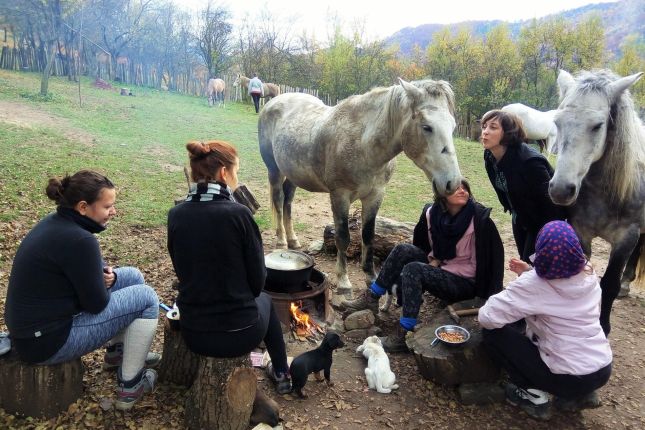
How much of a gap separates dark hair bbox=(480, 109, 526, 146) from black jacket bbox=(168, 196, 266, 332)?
2.18 metres

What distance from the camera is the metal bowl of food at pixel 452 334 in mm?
2930

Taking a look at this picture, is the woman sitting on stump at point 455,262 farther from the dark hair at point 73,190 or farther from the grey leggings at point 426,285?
the dark hair at point 73,190

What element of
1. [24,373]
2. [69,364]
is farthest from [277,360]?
[24,373]

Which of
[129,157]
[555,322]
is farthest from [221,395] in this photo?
[129,157]

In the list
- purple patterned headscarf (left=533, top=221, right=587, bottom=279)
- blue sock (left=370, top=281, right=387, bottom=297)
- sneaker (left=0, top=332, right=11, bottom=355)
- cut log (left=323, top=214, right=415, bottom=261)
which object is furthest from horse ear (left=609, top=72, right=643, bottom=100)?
sneaker (left=0, top=332, right=11, bottom=355)

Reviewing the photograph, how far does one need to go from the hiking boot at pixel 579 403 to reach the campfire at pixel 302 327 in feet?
6.34

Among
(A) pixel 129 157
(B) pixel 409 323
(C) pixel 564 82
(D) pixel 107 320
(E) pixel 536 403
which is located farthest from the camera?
(A) pixel 129 157

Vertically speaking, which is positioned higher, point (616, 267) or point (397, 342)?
point (616, 267)

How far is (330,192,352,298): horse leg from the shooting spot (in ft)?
14.4

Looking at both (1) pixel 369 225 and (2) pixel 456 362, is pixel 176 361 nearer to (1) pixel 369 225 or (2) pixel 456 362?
(2) pixel 456 362

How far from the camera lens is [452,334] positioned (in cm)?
302

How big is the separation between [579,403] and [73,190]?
356cm

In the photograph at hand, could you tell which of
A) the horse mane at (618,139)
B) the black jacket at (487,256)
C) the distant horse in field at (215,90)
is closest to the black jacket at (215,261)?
the black jacket at (487,256)

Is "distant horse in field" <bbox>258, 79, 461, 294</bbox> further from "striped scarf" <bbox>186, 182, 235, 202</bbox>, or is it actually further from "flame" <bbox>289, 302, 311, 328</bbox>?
"striped scarf" <bbox>186, 182, 235, 202</bbox>
